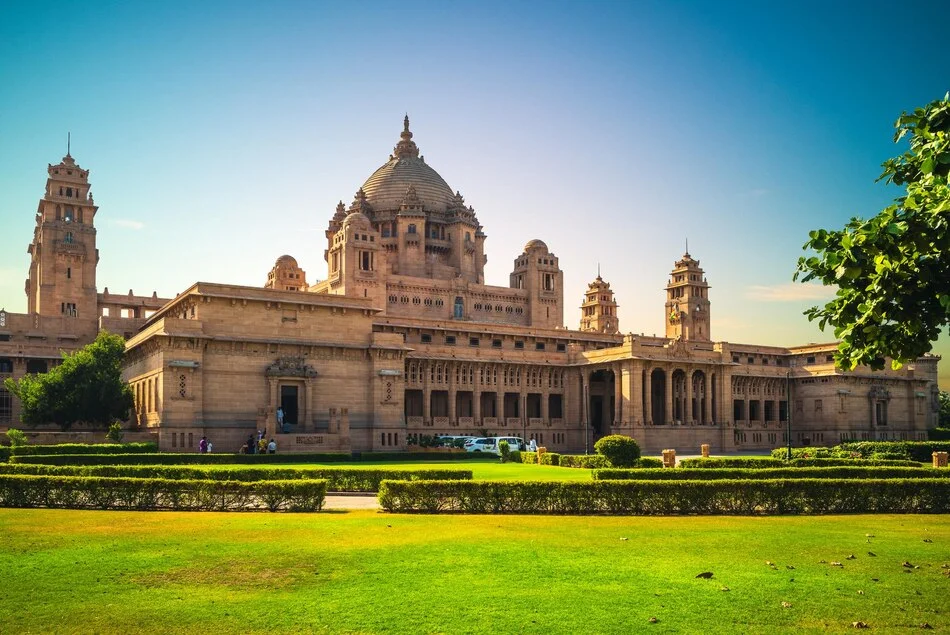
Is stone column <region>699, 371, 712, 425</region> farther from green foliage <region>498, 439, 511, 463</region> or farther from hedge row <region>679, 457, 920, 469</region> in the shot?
hedge row <region>679, 457, 920, 469</region>

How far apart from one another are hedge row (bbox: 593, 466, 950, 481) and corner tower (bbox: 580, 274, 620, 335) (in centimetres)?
7952

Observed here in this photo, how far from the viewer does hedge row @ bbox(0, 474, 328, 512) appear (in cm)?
2407

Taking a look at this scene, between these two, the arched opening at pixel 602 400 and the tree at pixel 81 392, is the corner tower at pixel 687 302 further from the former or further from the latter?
the tree at pixel 81 392

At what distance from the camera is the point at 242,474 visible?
28.4m

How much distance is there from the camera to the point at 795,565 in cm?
1689

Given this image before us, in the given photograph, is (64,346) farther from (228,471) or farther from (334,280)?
(228,471)

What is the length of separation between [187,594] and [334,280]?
75391mm

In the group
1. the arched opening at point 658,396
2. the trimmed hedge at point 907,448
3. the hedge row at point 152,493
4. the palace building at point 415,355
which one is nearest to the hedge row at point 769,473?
the hedge row at point 152,493

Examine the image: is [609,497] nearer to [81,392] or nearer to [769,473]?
[769,473]

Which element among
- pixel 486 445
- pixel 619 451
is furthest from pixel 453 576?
pixel 486 445

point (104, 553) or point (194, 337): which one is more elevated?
point (194, 337)

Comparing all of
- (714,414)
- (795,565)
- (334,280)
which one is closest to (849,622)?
(795,565)

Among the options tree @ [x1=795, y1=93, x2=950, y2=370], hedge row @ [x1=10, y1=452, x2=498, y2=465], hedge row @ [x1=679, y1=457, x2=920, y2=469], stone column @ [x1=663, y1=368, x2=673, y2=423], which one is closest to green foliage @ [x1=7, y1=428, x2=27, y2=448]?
hedge row @ [x1=10, y1=452, x2=498, y2=465]

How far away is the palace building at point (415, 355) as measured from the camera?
56188mm
